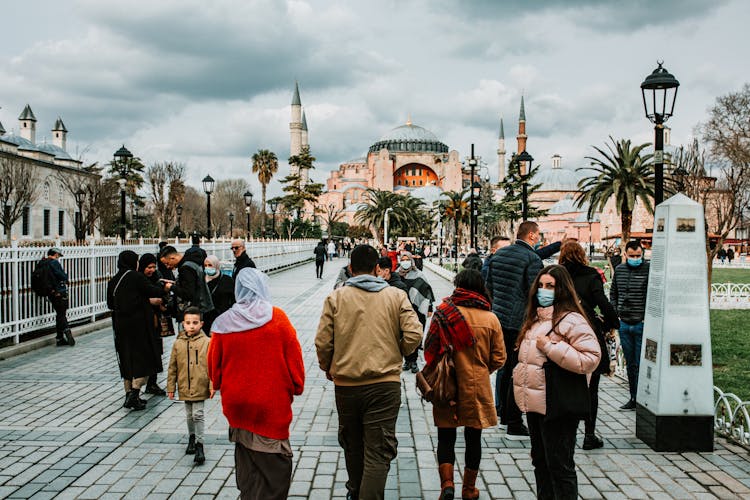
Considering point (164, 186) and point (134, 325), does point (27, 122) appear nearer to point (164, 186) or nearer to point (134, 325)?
point (164, 186)

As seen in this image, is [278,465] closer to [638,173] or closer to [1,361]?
[1,361]

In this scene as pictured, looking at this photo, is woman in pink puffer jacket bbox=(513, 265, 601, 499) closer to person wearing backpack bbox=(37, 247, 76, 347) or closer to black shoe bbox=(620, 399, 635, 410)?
black shoe bbox=(620, 399, 635, 410)

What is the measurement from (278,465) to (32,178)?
50.9 m

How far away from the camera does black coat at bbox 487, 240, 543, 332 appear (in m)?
5.73

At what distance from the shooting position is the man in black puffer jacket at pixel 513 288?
5.71m

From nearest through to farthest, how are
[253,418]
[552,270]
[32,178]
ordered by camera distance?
[253,418] < [552,270] < [32,178]

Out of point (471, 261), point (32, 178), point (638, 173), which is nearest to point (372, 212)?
point (32, 178)

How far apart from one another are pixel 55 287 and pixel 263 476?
27.0 ft

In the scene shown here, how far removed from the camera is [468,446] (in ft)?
13.6

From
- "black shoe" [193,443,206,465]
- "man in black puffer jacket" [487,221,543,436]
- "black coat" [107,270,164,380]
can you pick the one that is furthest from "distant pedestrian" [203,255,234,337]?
"man in black puffer jacket" [487,221,543,436]

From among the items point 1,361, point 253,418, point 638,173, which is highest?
point 638,173

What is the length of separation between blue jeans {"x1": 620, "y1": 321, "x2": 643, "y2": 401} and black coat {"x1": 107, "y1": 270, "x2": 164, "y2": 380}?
16.9 feet

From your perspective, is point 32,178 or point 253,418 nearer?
point 253,418

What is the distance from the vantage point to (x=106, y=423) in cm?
594
